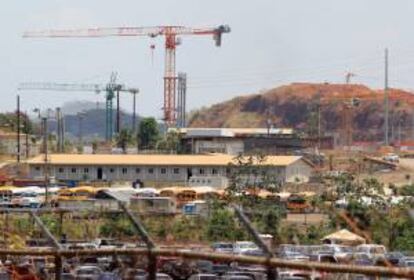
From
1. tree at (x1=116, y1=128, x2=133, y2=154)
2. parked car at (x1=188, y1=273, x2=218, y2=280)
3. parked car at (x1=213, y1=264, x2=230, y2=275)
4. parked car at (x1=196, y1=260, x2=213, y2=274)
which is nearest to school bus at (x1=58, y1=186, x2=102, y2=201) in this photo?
parked car at (x1=196, y1=260, x2=213, y2=274)

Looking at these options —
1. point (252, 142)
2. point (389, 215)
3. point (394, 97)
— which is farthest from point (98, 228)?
point (394, 97)

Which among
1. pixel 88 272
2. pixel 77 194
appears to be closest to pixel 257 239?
pixel 88 272

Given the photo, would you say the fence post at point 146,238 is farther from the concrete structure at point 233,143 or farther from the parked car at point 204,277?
the concrete structure at point 233,143

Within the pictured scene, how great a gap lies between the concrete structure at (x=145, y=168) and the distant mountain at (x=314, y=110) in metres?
74.5

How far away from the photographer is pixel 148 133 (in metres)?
80.9

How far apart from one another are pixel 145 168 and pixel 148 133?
82.3 ft

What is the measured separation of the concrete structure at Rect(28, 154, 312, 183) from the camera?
55.3m

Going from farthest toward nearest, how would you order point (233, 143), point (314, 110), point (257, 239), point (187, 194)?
point (314, 110)
point (233, 143)
point (187, 194)
point (257, 239)

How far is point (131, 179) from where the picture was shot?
55.8m

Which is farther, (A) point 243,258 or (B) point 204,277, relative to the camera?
(B) point 204,277

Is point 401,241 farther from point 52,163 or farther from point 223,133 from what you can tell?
point 223,133

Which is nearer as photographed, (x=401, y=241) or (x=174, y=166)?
(x=401, y=241)

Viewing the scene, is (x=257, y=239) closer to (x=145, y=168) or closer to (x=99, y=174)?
(x=145, y=168)

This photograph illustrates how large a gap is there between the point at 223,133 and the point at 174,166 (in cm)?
2461
